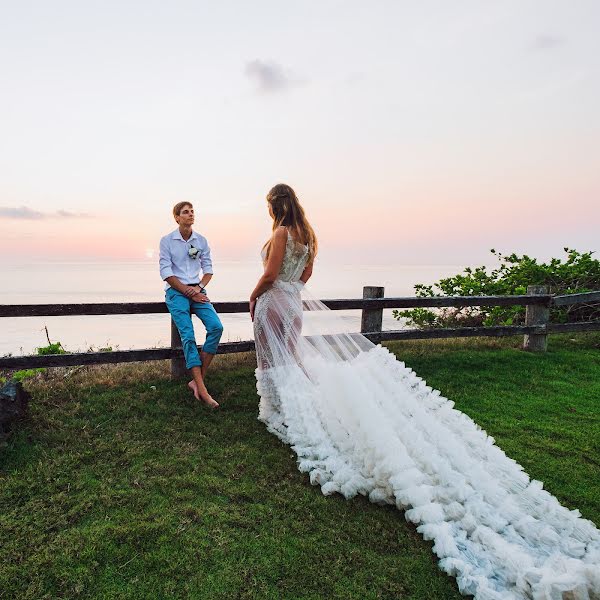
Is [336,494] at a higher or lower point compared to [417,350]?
lower

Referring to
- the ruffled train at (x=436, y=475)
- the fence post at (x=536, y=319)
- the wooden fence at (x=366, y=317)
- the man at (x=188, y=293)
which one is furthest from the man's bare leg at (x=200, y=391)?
the fence post at (x=536, y=319)

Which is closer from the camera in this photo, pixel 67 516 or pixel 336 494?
pixel 67 516

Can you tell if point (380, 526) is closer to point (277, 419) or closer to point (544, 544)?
point (544, 544)

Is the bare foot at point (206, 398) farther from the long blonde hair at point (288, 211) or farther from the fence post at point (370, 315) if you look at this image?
the fence post at point (370, 315)

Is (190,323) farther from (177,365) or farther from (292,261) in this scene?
(292,261)

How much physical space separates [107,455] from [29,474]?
22.3 inches

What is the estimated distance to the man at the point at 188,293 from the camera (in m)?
5.09

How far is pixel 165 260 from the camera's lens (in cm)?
510

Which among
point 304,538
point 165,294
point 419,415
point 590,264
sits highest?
point 590,264

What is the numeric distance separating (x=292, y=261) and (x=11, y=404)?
9.08 feet

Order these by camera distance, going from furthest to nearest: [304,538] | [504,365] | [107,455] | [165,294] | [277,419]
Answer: [504,365]
[165,294]
[277,419]
[107,455]
[304,538]

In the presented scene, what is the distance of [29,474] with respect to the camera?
12.5 feet

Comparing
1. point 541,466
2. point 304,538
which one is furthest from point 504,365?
point 304,538

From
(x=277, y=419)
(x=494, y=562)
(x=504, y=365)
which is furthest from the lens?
(x=504, y=365)
